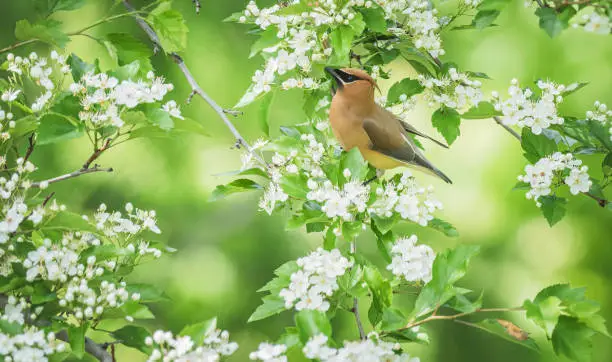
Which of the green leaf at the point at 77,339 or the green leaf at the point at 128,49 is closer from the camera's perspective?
the green leaf at the point at 77,339

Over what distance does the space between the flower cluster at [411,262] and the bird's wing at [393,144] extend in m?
0.60

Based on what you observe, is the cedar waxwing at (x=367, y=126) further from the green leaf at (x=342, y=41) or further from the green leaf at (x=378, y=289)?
the green leaf at (x=378, y=289)

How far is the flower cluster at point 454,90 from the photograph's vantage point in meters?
2.43

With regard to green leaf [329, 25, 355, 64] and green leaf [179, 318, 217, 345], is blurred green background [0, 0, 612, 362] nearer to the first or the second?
green leaf [329, 25, 355, 64]

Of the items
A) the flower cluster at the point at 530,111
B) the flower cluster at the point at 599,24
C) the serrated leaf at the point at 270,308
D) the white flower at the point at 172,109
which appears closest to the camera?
the flower cluster at the point at 599,24

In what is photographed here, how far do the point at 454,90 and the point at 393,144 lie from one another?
240mm

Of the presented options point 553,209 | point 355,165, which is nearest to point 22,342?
point 355,165

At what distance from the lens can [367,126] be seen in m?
2.48

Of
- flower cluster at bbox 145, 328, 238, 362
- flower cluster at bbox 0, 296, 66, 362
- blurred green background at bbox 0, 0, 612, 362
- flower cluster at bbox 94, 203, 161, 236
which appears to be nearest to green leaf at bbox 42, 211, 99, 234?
flower cluster at bbox 94, 203, 161, 236

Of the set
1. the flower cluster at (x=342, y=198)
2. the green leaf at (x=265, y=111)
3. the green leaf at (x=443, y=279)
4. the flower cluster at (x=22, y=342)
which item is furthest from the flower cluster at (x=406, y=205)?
the flower cluster at (x=22, y=342)

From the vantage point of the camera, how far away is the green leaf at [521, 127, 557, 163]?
234 cm

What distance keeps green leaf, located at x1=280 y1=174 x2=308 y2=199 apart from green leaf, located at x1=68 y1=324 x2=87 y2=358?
0.59 metres

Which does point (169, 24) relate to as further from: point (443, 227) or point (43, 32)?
point (443, 227)

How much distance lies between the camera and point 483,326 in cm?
172
